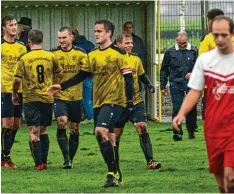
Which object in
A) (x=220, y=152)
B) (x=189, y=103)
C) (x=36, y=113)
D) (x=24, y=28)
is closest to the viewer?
(x=220, y=152)

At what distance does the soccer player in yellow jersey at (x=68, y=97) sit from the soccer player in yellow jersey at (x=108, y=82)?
2.41m

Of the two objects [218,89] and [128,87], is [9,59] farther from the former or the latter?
[218,89]

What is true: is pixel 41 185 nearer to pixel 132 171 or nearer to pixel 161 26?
pixel 132 171

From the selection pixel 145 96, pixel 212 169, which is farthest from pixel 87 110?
pixel 212 169

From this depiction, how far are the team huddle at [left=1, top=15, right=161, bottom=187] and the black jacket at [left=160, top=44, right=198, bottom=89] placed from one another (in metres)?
5.46

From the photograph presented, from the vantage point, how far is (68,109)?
16766 millimetres

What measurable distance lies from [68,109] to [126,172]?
68.3 inches

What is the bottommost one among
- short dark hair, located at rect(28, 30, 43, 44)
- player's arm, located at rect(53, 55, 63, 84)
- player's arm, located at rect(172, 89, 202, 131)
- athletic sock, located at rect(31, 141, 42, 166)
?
athletic sock, located at rect(31, 141, 42, 166)

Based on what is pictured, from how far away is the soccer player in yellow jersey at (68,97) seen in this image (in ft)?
54.5

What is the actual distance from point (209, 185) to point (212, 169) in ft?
9.63

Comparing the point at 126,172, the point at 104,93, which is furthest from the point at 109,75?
the point at 126,172

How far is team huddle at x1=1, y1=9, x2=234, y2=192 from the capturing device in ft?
34.9

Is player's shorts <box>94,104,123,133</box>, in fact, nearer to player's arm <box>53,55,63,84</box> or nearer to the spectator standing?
player's arm <box>53,55,63,84</box>

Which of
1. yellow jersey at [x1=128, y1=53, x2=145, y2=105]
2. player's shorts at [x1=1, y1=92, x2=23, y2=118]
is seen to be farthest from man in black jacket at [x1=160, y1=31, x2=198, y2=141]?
player's shorts at [x1=1, y1=92, x2=23, y2=118]
